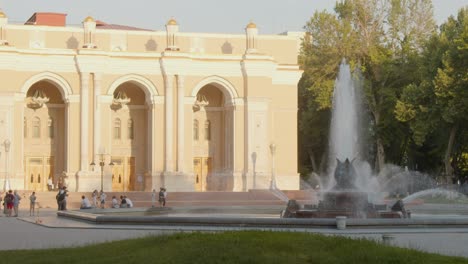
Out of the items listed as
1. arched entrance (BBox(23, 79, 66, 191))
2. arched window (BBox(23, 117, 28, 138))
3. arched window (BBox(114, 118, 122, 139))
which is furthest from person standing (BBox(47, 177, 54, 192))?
arched window (BBox(114, 118, 122, 139))

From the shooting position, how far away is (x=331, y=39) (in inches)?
2763

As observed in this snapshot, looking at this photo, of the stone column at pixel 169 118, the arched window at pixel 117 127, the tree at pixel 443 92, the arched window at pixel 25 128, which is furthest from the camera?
the arched window at pixel 117 127

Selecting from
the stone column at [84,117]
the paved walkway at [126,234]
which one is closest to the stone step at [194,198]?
the stone column at [84,117]

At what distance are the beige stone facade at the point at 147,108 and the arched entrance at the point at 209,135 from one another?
0.07 meters

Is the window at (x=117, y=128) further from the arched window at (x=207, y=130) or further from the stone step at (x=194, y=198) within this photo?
the stone step at (x=194, y=198)

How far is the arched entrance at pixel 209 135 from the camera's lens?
67.4 m

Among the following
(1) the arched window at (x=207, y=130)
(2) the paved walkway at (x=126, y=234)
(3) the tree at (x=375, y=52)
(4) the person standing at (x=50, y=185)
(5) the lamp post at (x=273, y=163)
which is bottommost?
(2) the paved walkway at (x=126, y=234)

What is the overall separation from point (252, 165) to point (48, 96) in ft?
45.4

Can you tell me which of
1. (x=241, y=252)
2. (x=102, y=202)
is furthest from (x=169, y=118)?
(x=241, y=252)

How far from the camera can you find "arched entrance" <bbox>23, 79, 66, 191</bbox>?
6512 centimetres

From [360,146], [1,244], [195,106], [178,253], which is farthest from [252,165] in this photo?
[178,253]

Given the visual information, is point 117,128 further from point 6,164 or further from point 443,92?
point 443,92

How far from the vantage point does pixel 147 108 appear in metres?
66.1

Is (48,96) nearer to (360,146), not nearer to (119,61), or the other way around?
(119,61)
